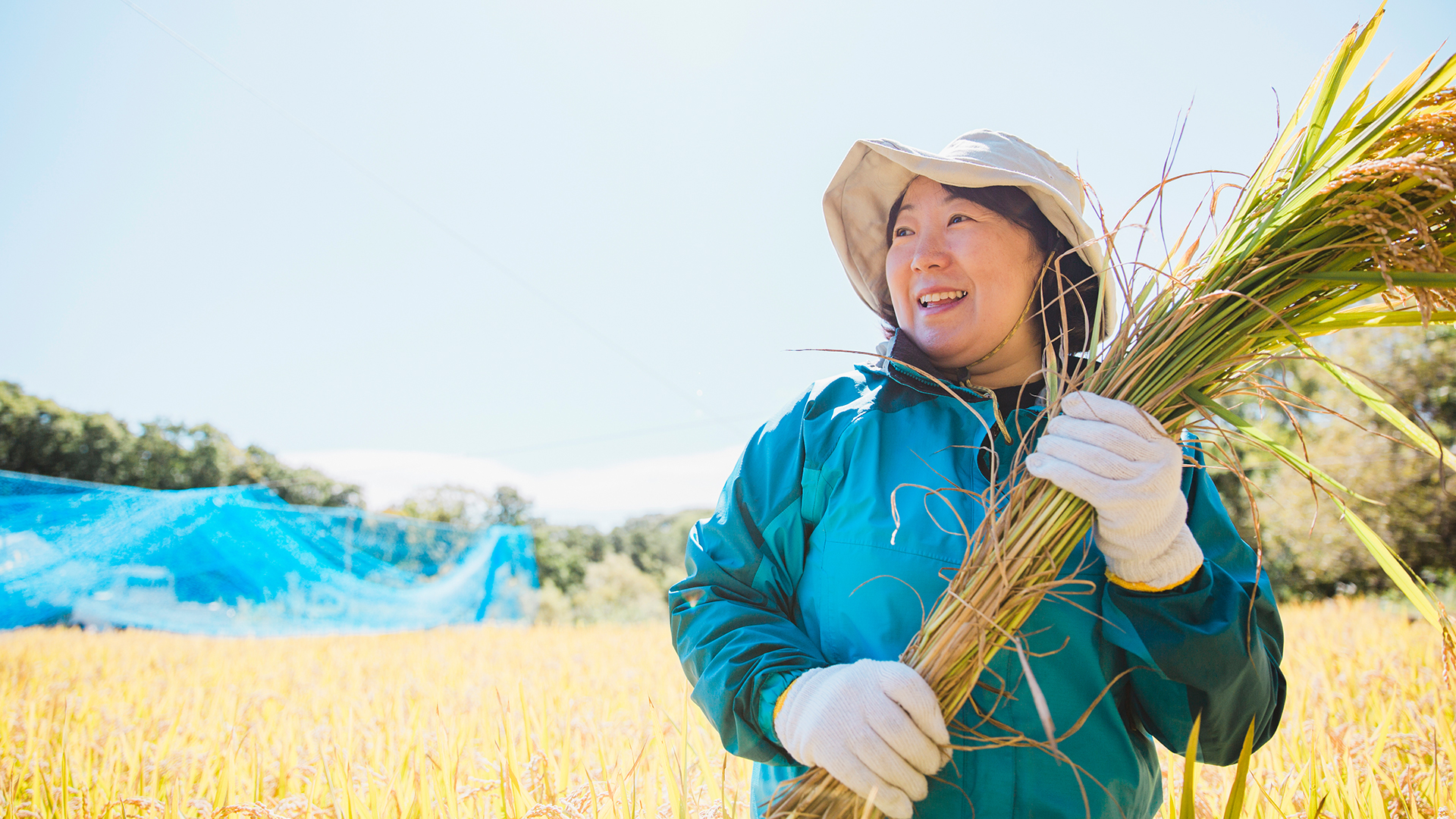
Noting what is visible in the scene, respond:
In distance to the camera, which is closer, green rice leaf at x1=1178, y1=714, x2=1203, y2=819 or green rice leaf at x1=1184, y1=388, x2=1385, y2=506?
Result: green rice leaf at x1=1178, y1=714, x2=1203, y2=819

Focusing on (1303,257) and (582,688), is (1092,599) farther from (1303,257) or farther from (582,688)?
(582,688)

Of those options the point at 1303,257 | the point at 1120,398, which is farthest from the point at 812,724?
the point at 1303,257

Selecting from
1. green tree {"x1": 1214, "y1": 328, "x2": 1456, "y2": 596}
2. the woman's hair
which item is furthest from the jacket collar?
green tree {"x1": 1214, "y1": 328, "x2": 1456, "y2": 596}

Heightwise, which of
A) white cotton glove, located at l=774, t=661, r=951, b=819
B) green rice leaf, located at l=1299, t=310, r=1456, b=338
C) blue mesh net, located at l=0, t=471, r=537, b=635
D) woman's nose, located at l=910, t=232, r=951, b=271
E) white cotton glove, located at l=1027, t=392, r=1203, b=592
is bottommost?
blue mesh net, located at l=0, t=471, r=537, b=635

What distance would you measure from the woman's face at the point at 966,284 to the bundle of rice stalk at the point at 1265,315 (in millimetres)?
193

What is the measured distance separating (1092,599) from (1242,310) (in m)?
0.51

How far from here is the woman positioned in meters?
0.96

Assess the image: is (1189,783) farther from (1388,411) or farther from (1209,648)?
(1388,411)

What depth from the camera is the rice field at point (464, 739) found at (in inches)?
66.6

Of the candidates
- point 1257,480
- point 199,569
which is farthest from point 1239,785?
point 1257,480

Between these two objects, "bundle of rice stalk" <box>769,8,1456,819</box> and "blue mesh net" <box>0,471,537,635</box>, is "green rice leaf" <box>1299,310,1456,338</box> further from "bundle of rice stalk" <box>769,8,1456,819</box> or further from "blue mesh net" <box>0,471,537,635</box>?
"blue mesh net" <box>0,471,537,635</box>

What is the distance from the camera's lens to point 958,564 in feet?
3.54

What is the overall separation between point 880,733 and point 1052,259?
3.27ft

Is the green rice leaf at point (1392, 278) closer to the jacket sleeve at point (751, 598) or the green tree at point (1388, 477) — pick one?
the jacket sleeve at point (751, 598)
